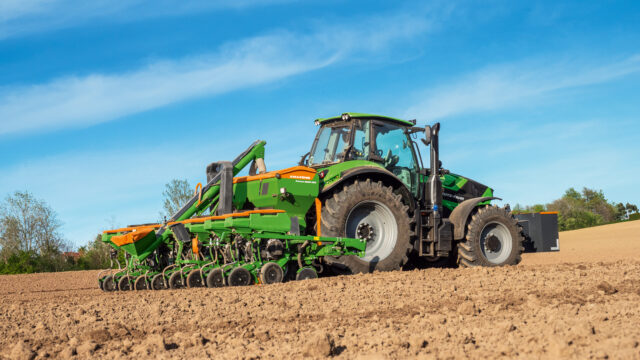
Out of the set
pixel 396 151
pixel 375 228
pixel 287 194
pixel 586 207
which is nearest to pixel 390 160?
pixel 396 151

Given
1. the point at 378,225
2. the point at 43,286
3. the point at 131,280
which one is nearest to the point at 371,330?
the point at 378,225

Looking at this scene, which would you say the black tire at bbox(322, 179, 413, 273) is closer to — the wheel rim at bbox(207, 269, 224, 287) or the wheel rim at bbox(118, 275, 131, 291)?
the wheel rim at bbox(207, 269, 224, 287)

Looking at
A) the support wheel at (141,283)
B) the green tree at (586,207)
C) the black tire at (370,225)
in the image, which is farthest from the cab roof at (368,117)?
the green tree at (586,207)

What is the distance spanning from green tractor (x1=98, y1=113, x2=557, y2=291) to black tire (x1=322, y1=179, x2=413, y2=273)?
0.01 m

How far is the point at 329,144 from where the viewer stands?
9.41 meters

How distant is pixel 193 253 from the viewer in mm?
8383

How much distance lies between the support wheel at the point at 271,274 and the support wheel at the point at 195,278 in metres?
0.83

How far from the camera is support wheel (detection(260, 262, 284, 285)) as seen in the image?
7.17 m

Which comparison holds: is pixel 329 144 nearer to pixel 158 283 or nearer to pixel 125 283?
pixel 158 283

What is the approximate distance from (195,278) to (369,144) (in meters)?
3.41

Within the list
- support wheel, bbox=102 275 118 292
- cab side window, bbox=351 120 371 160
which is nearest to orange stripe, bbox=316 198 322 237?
cab side window, bbox=351 120 371 160

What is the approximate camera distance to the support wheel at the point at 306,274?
7.59 m

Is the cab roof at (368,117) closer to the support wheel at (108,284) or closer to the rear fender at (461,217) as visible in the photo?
the rear fender at (461,217)

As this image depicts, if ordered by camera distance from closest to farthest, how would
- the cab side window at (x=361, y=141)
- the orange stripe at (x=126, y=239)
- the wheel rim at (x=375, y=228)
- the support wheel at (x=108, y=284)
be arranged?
1. the orange stripe at (x=126, y=239)
2. the wheel rim at (x=375, y=228)
3. the support wheel at (x=108, y=284)
4. the cab side window at (x=361, y=141)
